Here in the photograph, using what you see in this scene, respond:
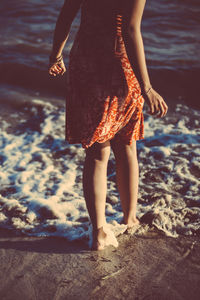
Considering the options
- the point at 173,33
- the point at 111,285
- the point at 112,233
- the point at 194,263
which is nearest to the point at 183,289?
the point at 194,263

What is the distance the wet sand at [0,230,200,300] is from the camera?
183 cm

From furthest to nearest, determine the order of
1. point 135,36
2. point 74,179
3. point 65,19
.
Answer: point 74,179 → point 65,19 → point 135,36

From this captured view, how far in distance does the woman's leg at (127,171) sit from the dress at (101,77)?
0.21 m

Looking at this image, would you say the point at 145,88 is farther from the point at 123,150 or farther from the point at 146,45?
the point at 146,45

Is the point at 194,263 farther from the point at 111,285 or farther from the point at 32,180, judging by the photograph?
the point at 32,180

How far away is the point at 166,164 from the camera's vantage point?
11.4 ft

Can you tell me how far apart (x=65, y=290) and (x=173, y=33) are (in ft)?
25.8

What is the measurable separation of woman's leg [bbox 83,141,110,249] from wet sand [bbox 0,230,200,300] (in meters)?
0.26

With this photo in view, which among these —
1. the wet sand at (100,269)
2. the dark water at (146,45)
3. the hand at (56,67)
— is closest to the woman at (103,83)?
the hand at (56,67)

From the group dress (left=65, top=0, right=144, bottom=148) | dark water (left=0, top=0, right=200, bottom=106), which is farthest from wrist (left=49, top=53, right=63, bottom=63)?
dark water (left=0, top=0, right=200, bottom=106)

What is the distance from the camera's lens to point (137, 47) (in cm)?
174

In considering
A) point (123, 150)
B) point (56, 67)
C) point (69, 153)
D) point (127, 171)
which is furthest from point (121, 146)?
point (69, 153)

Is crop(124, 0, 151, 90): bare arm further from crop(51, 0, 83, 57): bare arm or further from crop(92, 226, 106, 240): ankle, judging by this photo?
crop(92, 226, 106, 240): ankle

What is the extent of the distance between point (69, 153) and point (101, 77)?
6.52ft
